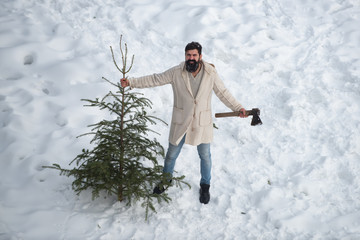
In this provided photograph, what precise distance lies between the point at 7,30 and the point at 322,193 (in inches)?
266

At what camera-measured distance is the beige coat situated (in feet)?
12.1

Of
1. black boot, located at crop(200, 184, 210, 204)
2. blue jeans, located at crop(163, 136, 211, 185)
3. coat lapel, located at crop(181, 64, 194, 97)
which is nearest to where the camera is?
coat lapel, located at crop(181, 64, 194, 97)

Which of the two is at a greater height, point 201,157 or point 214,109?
point 214,109

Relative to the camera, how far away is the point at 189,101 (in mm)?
3717

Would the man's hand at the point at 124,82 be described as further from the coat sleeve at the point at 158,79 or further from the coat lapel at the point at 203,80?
the coat lapel at the point at 203,80

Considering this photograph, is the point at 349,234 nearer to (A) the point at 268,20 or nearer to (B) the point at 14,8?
(A) the point at 268,20

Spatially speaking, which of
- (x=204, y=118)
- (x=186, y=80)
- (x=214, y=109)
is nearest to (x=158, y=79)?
(x=186, y=80)

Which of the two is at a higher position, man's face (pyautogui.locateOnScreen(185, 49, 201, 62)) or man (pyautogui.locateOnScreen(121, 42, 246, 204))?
man's face (pyautogui.locateOnScreen(185, 49, 201, 62))

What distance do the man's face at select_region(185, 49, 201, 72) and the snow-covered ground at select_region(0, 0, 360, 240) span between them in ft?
6.07

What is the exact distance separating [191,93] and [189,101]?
11cm

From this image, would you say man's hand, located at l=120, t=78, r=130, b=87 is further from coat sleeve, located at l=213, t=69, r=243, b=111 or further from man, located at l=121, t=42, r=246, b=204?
coat sleeve, located at l=213, t=69, r=243, b=111

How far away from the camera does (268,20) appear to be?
7.73m

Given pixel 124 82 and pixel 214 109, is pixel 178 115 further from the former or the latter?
pixel 214 109

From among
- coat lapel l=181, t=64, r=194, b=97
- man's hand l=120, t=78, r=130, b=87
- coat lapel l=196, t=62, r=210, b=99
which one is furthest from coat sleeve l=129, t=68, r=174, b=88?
coat lapel l=196, t=62, r=210, b=99
